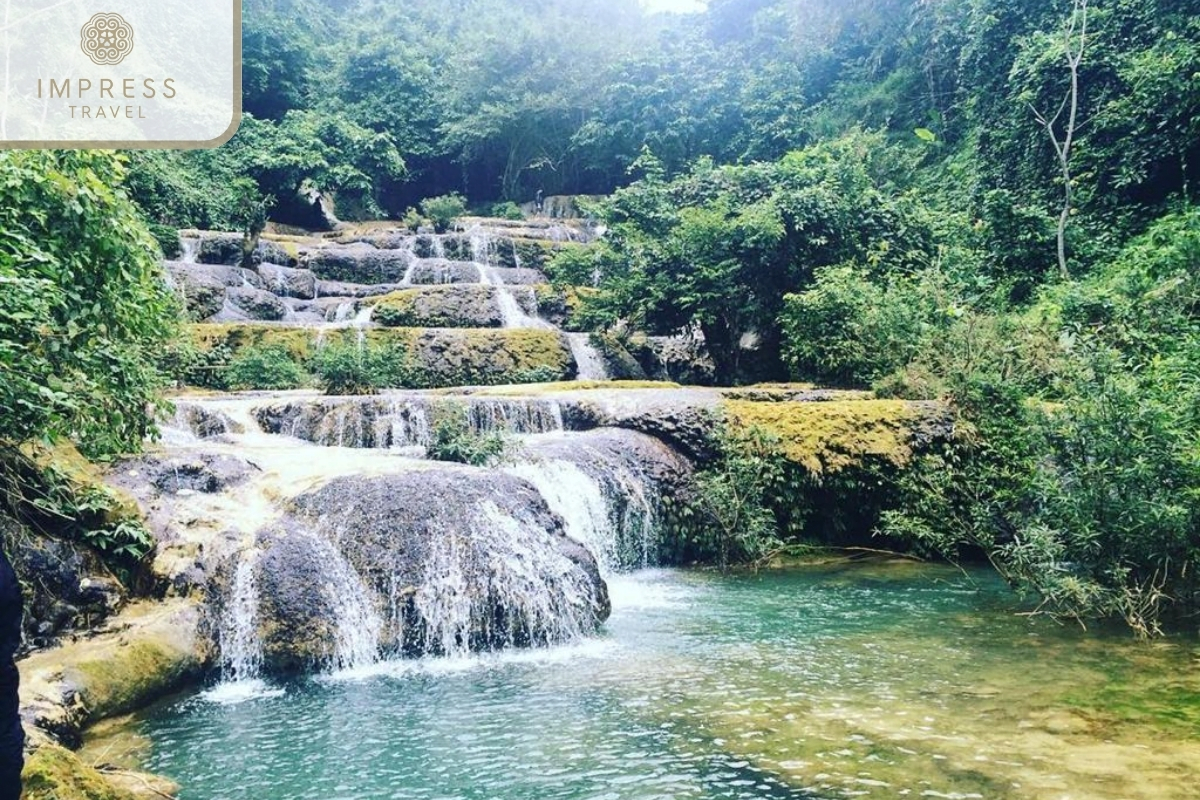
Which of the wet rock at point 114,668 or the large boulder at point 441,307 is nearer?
the wet rock at point 114,668

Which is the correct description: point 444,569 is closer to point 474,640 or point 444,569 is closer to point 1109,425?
point 474,640

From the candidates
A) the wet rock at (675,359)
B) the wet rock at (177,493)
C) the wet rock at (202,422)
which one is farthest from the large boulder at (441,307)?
the wet rock at (177,493)

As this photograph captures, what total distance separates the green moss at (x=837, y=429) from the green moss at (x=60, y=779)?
29.9 feet

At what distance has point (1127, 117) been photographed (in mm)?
16656

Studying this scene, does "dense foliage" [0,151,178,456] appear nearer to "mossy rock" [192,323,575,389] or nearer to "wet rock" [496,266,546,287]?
"mossy rock" [192,323,575,389]

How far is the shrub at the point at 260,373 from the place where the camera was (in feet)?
50.1

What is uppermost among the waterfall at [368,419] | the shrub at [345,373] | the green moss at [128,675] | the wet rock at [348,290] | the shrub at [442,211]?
the shrub at [442,211]

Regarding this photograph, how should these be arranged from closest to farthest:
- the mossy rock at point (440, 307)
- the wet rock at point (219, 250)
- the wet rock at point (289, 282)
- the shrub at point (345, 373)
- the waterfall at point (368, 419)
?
the waterfall at point (368, 419) < the shrub at point (345, 373) < the mossy rock at point (440, 307) < the wet rock at point (289, 282) < the wet rock at point (219, 250)

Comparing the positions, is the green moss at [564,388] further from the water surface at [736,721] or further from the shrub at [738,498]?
the water surface at [736,721]

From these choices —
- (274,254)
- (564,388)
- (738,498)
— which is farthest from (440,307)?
(738,498)

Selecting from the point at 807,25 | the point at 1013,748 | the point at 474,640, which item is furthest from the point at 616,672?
the point at 807,25

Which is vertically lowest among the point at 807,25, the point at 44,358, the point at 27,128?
the point at 44,358

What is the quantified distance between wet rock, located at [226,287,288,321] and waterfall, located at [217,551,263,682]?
44.5ft

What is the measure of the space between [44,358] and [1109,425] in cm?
859
